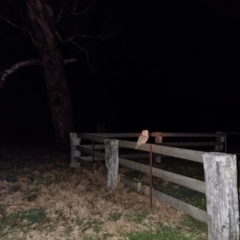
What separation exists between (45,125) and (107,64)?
7136 millimetres

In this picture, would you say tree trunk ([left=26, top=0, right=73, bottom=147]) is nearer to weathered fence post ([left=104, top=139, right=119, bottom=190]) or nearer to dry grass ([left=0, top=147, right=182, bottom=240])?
dry grass ([left=0, top=147, right=182, bottom=240])

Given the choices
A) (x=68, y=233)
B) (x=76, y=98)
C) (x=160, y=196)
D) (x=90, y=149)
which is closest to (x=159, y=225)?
(x=160, y=196)

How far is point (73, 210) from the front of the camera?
21.7 ft

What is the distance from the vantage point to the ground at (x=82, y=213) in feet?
18.5

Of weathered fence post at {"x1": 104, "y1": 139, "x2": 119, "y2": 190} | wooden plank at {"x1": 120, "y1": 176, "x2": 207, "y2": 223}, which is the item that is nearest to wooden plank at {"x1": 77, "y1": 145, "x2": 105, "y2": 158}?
weathered fence post at {"x1": 104, "y1": 139, "x2": 119, "y2": 190}

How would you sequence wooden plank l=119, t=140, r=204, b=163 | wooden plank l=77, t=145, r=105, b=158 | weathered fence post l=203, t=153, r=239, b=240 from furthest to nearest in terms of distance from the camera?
wooden plank l=77, t=145, r=105, b=158 < wooden plank l=119, t=140, r=204, b=163 < weathered fence post l=203, t=153, r=239, b=240

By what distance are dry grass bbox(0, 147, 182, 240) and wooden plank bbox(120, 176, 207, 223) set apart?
0.46 feet

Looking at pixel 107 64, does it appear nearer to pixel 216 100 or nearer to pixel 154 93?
pixel 154 93

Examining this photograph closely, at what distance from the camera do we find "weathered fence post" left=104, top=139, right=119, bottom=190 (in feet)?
26.0

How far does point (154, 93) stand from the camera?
3244 centimetres

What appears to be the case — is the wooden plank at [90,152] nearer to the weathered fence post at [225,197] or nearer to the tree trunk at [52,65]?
the weathered fence post at [225,197]

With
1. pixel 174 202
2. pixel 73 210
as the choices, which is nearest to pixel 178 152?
pixel 174 202

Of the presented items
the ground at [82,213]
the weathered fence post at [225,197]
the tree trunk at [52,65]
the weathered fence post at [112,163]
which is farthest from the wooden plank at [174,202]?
the tree trunk at [52,65]

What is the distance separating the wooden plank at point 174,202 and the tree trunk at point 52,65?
7683 mm
